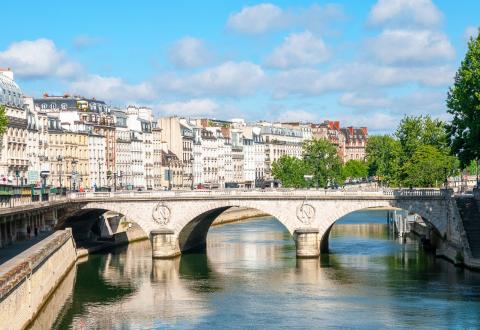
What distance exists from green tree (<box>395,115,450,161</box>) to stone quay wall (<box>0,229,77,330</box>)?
2206 inches

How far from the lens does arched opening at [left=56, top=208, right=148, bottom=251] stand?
98375 millimetres

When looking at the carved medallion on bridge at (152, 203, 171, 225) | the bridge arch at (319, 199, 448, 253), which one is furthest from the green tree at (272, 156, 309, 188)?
the bridge arch at (319, 199, 448, 253)

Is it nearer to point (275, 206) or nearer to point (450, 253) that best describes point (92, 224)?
point (275, 206)

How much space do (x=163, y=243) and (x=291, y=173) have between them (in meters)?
75.6

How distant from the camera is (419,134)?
12825 centimetres

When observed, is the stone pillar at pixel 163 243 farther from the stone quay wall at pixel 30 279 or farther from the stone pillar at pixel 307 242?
the stone quay wall at pixel 30 279

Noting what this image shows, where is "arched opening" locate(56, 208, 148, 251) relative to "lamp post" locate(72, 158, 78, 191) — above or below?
below

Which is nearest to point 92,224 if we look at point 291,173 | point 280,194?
point 280,194

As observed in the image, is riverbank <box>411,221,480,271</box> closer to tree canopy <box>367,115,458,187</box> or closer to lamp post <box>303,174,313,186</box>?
tree canopy <box>367,115,458,187</box>

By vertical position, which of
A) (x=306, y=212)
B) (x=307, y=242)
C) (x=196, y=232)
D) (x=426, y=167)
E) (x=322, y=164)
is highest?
(x=322, y=164)

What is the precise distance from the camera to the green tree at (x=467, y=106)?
261 feet

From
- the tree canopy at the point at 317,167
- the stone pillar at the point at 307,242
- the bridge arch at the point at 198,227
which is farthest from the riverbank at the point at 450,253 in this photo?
the tree canopy at the point at 317,167

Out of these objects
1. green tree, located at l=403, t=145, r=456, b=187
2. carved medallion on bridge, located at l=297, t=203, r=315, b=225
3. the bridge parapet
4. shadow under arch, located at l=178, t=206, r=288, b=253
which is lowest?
shadow under arch, located at l=178, t=206, r=288, b=253

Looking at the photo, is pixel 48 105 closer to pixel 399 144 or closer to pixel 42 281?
pixel 399 144
